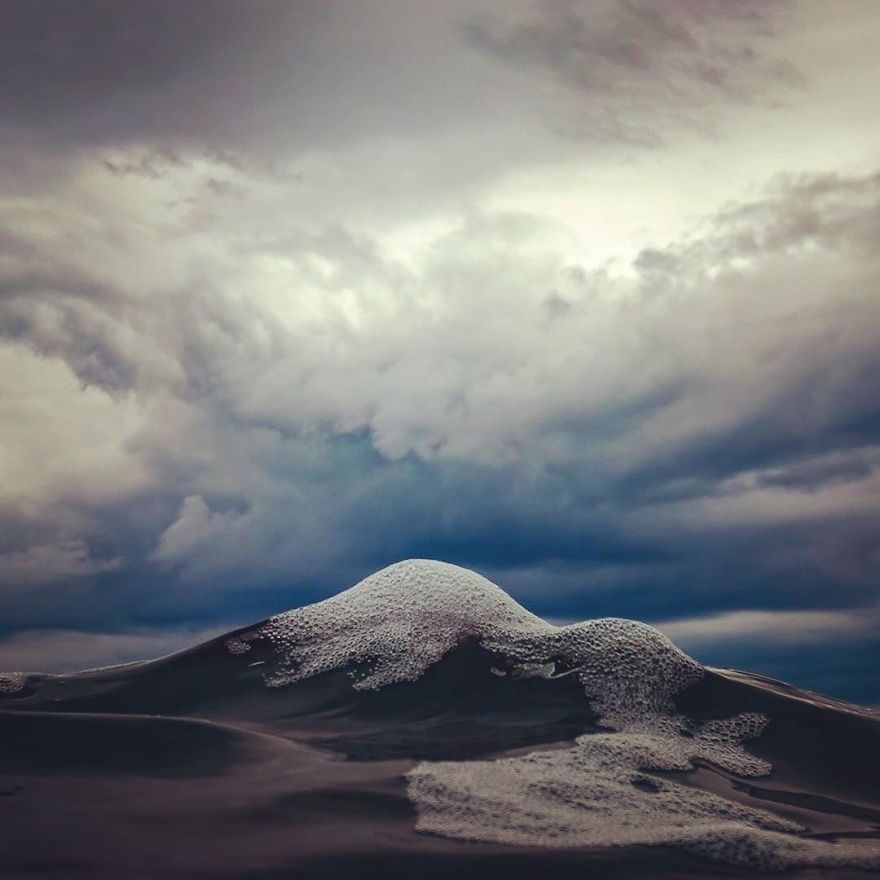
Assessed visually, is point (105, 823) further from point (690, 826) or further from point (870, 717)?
point (870, 717)

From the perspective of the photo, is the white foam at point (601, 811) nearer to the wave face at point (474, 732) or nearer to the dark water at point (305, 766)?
the wave face at point (474, 732)

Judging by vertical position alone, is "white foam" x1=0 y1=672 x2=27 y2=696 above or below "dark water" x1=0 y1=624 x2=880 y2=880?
above

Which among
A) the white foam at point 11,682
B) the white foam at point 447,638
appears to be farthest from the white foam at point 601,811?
the white foam at point 11,682

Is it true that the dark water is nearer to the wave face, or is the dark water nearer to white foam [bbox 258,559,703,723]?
the wave face

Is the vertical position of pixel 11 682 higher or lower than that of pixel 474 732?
higher

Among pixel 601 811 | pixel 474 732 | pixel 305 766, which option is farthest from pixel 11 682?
pixel 601 811

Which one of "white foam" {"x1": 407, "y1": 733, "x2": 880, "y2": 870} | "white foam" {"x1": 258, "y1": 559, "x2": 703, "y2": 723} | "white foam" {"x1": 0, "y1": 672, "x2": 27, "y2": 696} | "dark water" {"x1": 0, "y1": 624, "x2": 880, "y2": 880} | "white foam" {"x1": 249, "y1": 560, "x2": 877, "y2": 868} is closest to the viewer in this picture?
"dark water" {"x1": 0, "y1": 624, "x2": 880, "y2": 880}

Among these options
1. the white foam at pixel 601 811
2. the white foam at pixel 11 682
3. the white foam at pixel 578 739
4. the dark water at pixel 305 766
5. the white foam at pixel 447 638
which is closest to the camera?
the dark water at pixel 305 766

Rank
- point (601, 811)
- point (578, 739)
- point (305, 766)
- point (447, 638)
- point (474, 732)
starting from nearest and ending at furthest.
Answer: point (601, 811), point (305, 766), point (578, 739), point (474, 732), point (447, 638)

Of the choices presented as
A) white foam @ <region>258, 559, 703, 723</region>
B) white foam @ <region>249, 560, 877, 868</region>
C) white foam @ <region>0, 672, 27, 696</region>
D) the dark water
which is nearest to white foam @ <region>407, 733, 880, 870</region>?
white foam @ <region>249, 560, 877, 868</region>

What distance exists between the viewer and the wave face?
8.05m

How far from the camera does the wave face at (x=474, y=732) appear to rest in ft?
26.4

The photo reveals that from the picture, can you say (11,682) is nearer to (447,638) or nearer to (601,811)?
(447,638)

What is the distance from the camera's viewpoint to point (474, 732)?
10.1 meters
